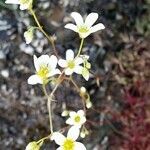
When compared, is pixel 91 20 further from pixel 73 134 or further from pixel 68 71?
pixel 73 134

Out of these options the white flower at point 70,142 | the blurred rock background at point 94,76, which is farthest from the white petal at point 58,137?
the blurred rock background at point 94,76

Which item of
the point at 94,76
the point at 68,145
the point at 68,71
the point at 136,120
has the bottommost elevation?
the point at 136,120

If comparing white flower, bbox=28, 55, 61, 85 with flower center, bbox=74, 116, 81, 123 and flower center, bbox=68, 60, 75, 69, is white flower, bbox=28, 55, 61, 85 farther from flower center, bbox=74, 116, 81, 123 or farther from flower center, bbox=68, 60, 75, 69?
flower center, bbox=74, 116, 81, 123

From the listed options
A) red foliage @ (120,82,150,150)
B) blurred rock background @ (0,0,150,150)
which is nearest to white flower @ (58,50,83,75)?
blurred rock background @ (0,0,150,150)

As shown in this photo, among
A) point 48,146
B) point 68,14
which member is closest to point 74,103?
point 48,146

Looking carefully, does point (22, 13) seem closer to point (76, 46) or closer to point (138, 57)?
point (76, 46)

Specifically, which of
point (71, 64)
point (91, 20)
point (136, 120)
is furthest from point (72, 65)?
point (136, 120)
